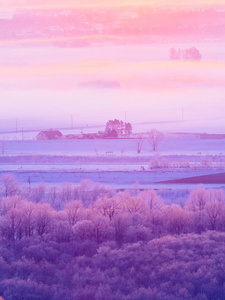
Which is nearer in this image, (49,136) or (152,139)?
(152,139)

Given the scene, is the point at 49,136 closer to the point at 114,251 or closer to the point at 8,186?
the point at 8,186

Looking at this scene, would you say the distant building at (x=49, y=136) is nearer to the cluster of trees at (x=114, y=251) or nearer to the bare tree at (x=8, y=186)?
the bare tree at (x=8, y=186)

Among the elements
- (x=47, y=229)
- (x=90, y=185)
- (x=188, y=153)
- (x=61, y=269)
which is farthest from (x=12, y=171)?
(x=61, y=269)

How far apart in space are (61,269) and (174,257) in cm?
112

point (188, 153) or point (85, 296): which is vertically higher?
point (188, 153)

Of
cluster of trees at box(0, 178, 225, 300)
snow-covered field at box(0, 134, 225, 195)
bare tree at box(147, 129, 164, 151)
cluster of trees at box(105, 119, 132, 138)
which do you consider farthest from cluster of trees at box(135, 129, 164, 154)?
cluster of trees at box(0, 178, 225, 300)

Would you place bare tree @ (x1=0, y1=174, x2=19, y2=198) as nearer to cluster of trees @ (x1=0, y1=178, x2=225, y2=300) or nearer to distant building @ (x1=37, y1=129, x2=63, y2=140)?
cluster of trees @ (x1=0, y1=178, x2=225, y2=300)

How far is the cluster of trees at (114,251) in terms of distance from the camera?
5441 mm

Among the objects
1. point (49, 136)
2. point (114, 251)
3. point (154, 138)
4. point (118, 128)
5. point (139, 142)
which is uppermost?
point (118, 128)

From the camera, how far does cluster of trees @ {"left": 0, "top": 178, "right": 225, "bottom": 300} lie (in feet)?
17.9

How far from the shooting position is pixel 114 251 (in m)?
6.37

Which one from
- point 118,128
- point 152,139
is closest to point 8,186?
point 152,139

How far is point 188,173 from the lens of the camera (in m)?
12.5

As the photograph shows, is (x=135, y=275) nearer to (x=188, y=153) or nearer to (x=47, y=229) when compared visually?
(x=47, y=229)
